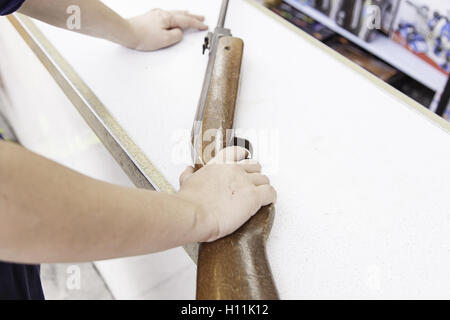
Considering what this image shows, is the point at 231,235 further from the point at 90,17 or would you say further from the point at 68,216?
the point at 90,17

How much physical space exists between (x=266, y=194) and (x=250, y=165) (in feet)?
0.18

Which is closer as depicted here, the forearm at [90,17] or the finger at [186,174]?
the finger at [186,174]

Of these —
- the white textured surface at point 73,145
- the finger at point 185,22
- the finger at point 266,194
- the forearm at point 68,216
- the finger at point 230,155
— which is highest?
the finger at point 185,22

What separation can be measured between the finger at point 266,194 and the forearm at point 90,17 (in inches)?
17.4

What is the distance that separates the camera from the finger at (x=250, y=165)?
549 millimetres

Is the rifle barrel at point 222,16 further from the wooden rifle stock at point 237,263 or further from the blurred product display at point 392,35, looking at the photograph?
the blurred product display at point 392,35

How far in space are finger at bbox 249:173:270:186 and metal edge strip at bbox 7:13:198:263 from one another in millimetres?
119

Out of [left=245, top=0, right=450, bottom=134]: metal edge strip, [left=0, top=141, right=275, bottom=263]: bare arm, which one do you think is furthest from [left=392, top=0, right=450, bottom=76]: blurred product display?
[left=0, top=141, right=275, bottom=263]: bare arm

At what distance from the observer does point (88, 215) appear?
0.36 m

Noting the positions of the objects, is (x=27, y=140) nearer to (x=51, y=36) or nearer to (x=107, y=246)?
(x=51, y=36)

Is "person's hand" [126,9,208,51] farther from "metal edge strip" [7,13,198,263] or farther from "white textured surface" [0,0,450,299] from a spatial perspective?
"metal edge strip" [7,13,198,263]

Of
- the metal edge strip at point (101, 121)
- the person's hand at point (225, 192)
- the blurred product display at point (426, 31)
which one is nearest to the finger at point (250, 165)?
the person's hand at point (225, 192)

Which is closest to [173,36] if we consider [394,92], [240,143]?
[240,143]

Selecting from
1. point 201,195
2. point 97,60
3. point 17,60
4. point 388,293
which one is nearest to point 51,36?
point 97,60
